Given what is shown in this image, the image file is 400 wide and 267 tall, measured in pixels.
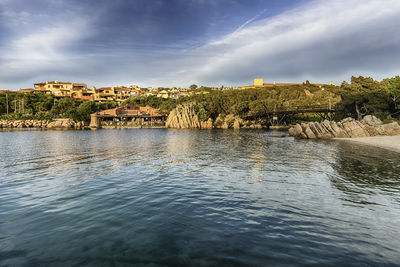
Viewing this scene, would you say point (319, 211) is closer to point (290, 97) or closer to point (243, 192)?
point (243, 192)

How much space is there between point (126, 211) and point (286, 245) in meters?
5.82

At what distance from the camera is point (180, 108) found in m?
101

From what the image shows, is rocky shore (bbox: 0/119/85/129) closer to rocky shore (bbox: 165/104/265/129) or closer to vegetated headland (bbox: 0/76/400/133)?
vegetated headland (bbox: 0/76/400/133)

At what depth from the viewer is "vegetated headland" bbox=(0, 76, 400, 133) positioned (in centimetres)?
8194

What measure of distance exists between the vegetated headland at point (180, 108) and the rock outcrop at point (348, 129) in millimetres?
14001

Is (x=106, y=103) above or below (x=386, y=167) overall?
above

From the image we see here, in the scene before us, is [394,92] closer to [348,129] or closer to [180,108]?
[348,129]

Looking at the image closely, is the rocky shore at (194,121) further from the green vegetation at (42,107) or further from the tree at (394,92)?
the green vegetation at (42,107)

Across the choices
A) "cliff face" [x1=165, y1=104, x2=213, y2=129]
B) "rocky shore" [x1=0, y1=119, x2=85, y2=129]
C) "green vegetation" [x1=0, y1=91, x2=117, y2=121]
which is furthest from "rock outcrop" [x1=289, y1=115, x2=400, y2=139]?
"green vegetation" [x1=0, y1=91, x2=117, y2=121]

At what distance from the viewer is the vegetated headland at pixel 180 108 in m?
81.9

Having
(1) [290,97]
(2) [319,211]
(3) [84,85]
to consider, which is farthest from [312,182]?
(3) [84,85]

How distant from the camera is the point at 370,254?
5.65 m

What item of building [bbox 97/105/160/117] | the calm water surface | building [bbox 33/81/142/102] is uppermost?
building [bbox 33/81/142/102]

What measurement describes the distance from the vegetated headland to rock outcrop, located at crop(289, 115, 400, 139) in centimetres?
1400
